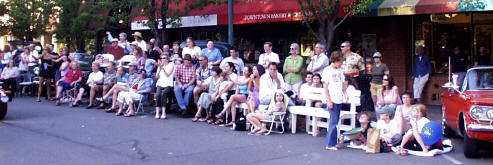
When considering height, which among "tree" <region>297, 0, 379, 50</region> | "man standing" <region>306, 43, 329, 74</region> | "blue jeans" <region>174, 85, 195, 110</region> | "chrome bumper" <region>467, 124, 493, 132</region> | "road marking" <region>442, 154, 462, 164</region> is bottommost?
"road marking" <region>442, 154, 462, 164</region>

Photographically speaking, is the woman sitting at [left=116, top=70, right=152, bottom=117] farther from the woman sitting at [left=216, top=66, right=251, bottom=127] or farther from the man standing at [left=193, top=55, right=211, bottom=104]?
the woman sitting at [left=216, top=66, right=251, bottom=127]

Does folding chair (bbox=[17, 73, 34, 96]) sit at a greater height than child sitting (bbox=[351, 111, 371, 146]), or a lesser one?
greater

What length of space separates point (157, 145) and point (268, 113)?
2.34 metres

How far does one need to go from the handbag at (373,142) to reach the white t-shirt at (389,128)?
0.31m

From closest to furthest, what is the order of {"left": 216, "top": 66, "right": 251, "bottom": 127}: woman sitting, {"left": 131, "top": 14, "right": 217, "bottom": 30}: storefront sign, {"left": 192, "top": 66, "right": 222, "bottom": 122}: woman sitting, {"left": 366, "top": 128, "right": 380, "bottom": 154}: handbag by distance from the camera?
{"left": 366, "top": 128, "right": 380, "bottom": 154}: handbag < {"left": 216, "top": 66, "right": 251, "bottom": 127}: woman sitting < {"left": 192, "top": 66, "right": 222, "bottom": 122}: woman sitting < {"left": 131, "top": 14, "right": 217, "bottom": 30}: storefront sign

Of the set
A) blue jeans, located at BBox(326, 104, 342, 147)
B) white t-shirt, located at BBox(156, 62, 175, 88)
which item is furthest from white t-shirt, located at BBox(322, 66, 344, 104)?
white t-shirt, located at BBox(156, 62, 175, 88)

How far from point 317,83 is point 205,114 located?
3.53 metres

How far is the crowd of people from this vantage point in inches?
372

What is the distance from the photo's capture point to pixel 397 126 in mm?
9391

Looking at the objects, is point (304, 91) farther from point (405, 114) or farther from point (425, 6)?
point (425, 6)

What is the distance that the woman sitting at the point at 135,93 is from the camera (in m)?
14.0

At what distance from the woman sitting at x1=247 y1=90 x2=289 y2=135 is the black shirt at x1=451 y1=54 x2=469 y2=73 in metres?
6.39

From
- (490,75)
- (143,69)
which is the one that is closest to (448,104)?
(490,75)

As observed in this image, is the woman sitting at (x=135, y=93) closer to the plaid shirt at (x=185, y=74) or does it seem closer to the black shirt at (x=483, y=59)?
the plaid shirt at (x=185, y=74)
